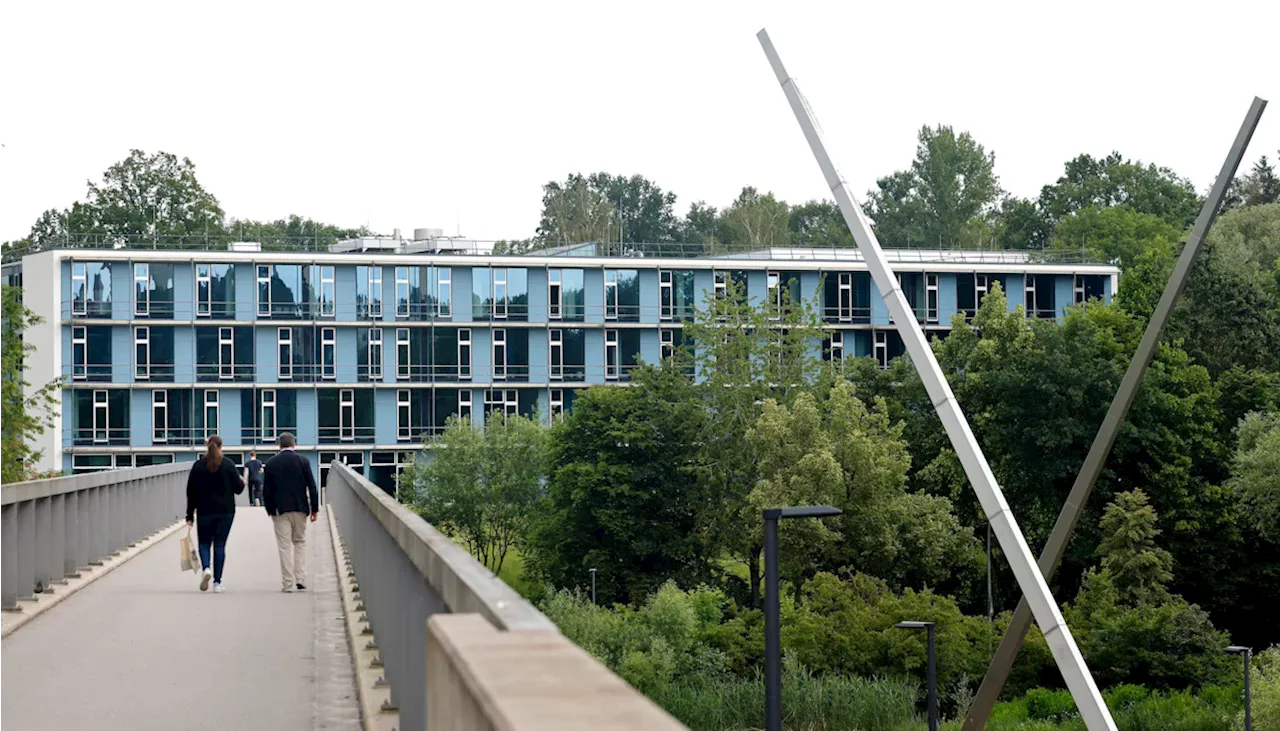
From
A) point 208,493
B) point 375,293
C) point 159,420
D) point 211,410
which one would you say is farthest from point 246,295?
point 208,493

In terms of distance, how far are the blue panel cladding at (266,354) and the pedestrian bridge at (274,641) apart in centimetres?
6245

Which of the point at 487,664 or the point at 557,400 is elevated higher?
the point at 557,400

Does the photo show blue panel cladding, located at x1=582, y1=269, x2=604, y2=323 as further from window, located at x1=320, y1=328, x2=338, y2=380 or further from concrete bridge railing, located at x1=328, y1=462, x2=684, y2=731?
concrete bridge railing, located at x1=328, y1=462, x2=684, y2=731

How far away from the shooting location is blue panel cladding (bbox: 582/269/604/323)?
8762cm

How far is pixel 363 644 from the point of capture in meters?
11.9

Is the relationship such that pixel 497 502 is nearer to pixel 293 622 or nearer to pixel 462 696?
pixel 293 622

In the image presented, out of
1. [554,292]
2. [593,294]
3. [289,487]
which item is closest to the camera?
[289,487]

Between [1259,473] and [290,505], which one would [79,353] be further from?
[290,505]

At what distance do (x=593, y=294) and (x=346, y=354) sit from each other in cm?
1241

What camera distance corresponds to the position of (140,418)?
272ft

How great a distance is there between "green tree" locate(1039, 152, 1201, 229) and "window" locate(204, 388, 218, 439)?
59.6 meters

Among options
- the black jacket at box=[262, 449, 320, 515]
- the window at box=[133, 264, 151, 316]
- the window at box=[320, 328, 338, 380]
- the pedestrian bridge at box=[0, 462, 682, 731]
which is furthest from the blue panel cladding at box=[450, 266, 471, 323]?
the black jacket at box=[262, 449, 320, 515]

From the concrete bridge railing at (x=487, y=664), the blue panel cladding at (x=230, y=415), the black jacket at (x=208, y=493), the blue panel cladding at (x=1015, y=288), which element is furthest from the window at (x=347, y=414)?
the concrete bridge railing at (x=487, y=664)

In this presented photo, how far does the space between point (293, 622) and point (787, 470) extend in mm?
59258
